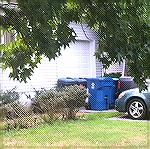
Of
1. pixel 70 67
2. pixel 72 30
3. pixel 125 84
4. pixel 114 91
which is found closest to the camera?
pixel 72 30

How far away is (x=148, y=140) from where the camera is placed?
752cm

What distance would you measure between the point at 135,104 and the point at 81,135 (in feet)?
9.85

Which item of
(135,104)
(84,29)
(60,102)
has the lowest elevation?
(135,104)

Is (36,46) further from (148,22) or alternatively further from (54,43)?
(148,22)

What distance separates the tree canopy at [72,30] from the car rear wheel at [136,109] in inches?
249

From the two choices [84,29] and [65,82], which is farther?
[65,82]

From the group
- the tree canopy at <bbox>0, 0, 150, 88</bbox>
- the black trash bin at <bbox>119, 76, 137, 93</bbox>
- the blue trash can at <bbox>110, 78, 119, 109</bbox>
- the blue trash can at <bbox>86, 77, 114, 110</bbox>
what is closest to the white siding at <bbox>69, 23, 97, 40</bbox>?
the tree canopy at <bbox>0, 0, 150, 88</bbox>

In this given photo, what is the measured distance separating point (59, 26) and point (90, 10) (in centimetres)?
33

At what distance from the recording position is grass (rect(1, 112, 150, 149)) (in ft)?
23.2

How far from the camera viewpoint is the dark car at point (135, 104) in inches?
400

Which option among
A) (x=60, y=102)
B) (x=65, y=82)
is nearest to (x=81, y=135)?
(x=60, y=102)

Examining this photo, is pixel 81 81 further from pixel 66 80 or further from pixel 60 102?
pixel 60 102

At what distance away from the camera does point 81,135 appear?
7.80 meters

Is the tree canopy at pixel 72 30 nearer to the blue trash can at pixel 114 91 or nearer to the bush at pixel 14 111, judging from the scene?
the bush at pixel 14 111
